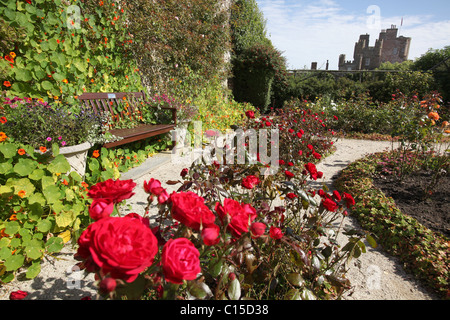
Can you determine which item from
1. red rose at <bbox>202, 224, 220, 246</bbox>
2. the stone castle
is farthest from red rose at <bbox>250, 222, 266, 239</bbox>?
the stone castle

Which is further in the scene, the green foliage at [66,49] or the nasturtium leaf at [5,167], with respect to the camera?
the green foliage at [66,49]

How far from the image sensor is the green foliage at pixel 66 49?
247cm

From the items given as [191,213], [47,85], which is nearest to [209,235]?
[191,213]

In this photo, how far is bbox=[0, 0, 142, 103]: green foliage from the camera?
8.09ft

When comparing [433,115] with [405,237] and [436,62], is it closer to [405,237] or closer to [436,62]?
[405,237]

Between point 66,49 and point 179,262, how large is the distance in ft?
10.3

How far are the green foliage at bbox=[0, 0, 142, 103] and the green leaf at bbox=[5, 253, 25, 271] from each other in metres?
1.53

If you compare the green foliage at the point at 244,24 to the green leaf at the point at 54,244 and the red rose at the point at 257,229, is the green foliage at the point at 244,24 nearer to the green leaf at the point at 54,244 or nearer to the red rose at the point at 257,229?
the green leaf at the point at 54,244

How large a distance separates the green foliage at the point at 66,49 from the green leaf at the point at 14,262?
1.53 m

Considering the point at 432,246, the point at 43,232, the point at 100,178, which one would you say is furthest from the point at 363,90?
the point at 43,232

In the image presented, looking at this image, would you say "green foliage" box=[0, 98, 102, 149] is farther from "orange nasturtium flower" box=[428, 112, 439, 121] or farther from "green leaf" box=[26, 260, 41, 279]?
"orange nasturtium flower" box=[428, 112, 439, 121]

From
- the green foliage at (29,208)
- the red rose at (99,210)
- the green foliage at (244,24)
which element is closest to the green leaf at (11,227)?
the green foliage at (29,208)

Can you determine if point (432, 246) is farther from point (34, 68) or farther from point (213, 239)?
point (34, 68)

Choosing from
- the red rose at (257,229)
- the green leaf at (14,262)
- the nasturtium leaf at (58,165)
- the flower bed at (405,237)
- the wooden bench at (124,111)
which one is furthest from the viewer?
the wooden bench at (124,111)
